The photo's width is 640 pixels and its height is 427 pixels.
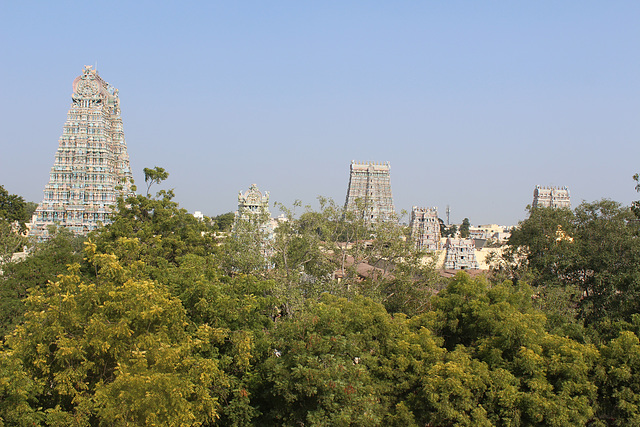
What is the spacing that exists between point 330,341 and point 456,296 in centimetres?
524

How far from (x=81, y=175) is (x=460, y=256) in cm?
3290

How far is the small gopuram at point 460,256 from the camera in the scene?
4916cm

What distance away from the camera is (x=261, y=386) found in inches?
555

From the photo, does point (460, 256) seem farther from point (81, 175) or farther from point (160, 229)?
point (81, 175)

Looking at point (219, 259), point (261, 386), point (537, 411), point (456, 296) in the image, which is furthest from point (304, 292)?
point (537, 411)

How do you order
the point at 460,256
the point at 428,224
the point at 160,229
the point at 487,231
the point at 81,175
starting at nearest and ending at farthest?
the point at 160,229, the point at 81,175, the point at 460,256, the point at 428,224, the point at 487,231

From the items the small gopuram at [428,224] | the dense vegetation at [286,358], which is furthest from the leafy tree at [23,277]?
the small gopuram at [428,224]

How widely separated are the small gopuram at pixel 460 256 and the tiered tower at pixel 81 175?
2820cm

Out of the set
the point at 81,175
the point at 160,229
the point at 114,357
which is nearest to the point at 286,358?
the point at 114,357

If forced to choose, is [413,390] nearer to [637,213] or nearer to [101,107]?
[637,213]

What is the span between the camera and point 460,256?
4944 cm

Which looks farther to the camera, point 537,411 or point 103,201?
point 103,201

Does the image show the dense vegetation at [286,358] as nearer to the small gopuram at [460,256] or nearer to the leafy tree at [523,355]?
the leafy tree at [523,355]

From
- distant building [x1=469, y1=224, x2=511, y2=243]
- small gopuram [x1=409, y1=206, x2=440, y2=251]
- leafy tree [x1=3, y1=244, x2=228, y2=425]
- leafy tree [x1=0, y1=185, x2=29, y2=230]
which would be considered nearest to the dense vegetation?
leafy tree [x1=3, y1=244, x2=228, y2=425]
